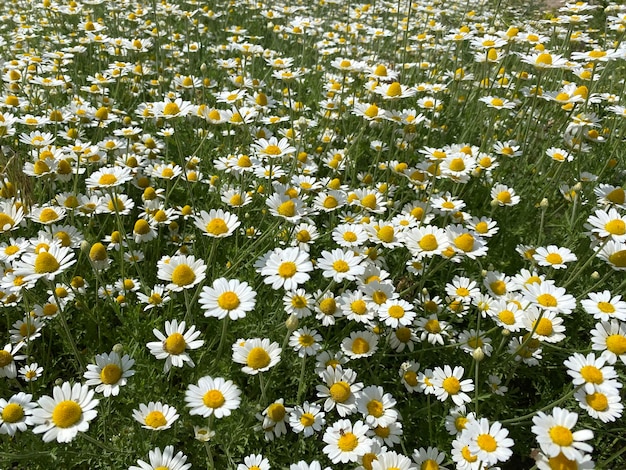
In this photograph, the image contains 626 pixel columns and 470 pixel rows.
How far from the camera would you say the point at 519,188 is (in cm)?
477

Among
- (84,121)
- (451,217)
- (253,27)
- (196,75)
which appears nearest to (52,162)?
(84,121)

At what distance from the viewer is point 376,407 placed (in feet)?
8.23

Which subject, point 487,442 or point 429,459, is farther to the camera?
point 429,459

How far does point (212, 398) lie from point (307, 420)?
53cm

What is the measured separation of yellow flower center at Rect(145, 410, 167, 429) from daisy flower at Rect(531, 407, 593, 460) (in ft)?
5.29

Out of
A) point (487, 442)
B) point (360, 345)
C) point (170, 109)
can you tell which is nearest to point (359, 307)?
point (360, 345)

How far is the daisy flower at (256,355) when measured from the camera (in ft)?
7.89

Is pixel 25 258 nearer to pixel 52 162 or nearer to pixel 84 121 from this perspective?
pixel 52 162

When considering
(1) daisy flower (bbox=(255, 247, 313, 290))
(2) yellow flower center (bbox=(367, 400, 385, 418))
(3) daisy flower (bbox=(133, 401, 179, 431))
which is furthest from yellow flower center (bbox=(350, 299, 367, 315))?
(3) daisy flower (bbox=(133, 401, 179, 431))

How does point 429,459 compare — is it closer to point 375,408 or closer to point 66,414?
point 375,408

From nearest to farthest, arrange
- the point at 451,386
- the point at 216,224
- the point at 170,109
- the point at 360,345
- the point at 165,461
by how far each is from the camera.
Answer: the point at 165,461
the point at 451,386
the point at 360,345
the point at 216,224
the point at 170,109

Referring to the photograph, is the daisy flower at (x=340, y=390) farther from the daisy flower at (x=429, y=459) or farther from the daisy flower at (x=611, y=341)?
the daisy flower at (x=611, y=341)

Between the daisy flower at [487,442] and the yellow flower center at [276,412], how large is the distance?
88 cm

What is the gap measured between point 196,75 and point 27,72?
6.78ft
